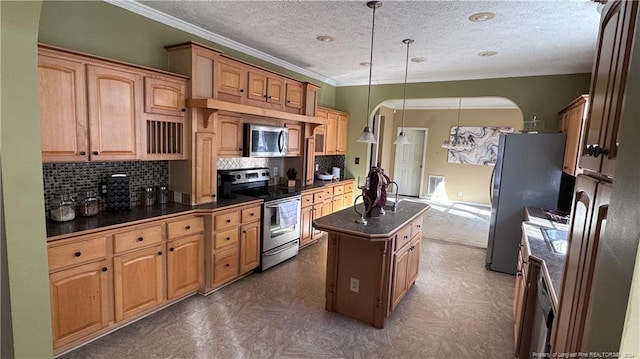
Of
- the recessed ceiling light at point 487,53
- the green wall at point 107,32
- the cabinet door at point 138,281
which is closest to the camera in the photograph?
the green wall at point 107,32

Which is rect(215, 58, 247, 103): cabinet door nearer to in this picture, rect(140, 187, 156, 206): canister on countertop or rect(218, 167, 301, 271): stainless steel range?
rect(218, 167, 301, 271): stainless steel range

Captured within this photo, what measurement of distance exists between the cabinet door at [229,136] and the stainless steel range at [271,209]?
28 cm

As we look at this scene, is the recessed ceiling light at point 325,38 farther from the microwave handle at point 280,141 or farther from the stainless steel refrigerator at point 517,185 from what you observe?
the stainless steel refrigerator at point 517,185

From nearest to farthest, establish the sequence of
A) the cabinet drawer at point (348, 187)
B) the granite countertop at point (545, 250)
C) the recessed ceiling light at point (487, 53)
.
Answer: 1. the granite countertop at point (545, 250)
2. the recessed ceiling light at point (487, 53)
3. the cabinet drawer at point (348, 187)

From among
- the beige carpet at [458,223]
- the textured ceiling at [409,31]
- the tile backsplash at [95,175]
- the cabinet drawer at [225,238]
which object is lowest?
the beige carpet at [458,223]

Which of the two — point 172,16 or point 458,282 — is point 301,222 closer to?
point 458,282

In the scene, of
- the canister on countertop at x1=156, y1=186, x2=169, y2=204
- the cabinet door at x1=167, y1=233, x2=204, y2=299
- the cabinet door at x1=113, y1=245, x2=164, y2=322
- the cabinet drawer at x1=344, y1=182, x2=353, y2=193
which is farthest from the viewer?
the cabinet drawer at x1=344, y1=182, x2=353, y2=193

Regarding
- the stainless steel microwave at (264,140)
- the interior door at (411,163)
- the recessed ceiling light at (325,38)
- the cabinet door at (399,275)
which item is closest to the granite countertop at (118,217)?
the stainless steel microwave at (264,140)

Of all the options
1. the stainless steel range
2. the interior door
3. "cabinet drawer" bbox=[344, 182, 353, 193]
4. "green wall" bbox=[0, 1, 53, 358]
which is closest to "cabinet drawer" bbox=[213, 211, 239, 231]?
the stainless steel range

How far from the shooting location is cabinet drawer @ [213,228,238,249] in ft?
10.0

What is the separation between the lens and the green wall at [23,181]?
1115mm

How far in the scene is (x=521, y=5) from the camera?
2.34 meters

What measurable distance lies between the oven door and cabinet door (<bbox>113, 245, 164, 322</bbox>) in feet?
3.95

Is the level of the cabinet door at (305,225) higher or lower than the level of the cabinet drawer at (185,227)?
lower
